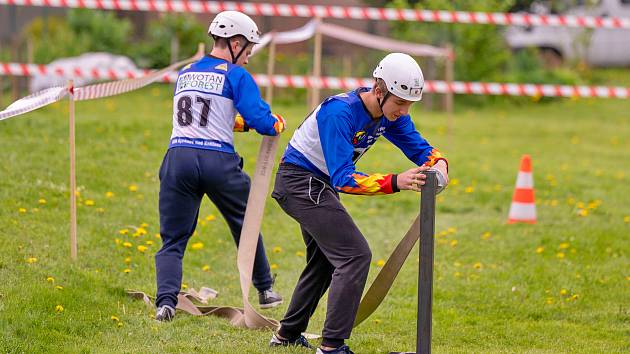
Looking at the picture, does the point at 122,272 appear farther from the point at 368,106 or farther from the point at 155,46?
the point at 155,46

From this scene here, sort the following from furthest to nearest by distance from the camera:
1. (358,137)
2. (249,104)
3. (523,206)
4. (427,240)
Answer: (523,206) < (249,104) < (358,137) < (427,240)

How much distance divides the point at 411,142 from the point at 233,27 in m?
1.40

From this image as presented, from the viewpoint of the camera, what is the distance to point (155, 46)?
67.6ft

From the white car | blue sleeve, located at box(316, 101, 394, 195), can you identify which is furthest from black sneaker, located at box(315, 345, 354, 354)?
the white car

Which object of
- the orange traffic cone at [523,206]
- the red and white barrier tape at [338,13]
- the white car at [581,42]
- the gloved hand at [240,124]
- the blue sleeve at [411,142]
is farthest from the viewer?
the white car at [581,42]

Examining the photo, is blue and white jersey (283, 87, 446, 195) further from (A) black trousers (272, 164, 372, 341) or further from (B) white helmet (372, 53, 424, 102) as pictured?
(B) white helmet (372, 53, 424, 102)

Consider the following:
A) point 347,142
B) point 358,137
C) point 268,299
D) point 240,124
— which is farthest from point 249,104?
point 268,299

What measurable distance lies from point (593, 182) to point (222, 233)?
4.97 meters

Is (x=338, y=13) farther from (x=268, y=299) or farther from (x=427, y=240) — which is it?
(x=427, y=240)

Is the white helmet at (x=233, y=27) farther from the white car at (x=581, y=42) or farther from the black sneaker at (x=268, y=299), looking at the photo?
the white car at (x=581, y=42)

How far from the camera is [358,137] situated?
17.5 ft

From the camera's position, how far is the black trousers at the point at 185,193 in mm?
6238

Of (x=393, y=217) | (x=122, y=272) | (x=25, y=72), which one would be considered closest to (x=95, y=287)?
(x=122, y=272)

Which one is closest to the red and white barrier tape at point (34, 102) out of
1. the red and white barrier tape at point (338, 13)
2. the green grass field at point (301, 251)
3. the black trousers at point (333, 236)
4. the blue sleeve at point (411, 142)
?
the green grass field at point (301, 251)
